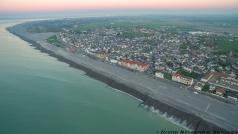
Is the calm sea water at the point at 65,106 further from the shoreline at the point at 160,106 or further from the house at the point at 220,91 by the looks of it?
the house at the point at 220,91

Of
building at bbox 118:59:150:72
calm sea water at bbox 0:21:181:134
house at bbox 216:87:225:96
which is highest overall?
building at bbox 118:59:150:72

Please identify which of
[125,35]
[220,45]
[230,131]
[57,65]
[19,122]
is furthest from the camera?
[125,35]

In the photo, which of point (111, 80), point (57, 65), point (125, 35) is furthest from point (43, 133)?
point (125, 35)

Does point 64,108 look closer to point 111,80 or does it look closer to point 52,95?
point 52,95

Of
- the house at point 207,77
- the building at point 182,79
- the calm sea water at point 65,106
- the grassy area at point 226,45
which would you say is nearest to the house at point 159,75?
the building at point 182,79

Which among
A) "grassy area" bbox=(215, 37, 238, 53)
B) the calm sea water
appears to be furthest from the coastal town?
the calm sea water

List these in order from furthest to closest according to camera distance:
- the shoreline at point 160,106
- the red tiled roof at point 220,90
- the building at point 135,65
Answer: the building at point 135,65, the red tiled roof at point 220,90, the shoreline at point 160,106

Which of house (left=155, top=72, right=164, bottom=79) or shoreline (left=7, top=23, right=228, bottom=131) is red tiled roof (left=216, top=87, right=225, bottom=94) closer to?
shoreline (left=7, top=23, right=228, bottom=131)
